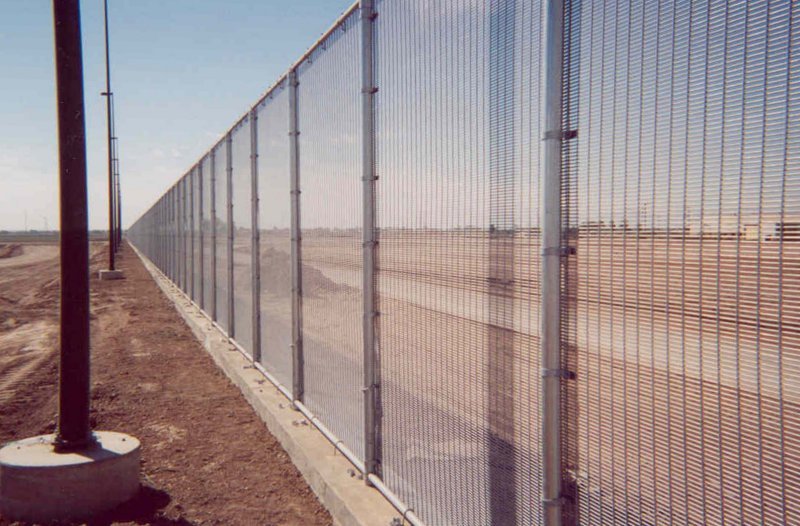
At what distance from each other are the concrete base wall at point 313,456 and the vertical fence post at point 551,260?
1596mm

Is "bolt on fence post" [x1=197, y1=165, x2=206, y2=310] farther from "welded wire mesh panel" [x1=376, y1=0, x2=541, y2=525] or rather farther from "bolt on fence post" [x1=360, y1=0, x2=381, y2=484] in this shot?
"welded wire mesh panel" [x1=376, y1=0, x2=541, y2=525]

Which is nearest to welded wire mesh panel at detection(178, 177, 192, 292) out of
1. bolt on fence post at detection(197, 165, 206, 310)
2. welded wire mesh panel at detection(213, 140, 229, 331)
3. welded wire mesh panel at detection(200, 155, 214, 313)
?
bolt on fence post at detection(197, 165, 206, 310)

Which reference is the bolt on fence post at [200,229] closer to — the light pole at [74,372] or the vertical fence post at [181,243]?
the vertical fence post at [181,243]

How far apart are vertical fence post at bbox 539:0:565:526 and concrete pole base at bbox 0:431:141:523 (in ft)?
10.9

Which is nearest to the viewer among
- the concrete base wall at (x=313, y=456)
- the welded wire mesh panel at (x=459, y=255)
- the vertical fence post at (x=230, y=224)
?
the welded wire mesh panel at (x=459, y=255)

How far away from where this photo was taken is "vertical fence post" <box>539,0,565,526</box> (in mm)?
2223

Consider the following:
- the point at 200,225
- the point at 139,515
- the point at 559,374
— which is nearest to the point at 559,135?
the point at 559,374

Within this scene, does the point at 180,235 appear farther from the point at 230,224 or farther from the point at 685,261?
the point at 685,261

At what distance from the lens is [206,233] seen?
39.9ft

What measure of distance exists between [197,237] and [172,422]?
24.3 ft

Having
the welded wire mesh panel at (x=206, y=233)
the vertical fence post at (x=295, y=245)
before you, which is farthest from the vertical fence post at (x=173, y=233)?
the vertical fence post at (x=295, y=245)

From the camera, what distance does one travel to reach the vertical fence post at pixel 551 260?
2223 millimetres

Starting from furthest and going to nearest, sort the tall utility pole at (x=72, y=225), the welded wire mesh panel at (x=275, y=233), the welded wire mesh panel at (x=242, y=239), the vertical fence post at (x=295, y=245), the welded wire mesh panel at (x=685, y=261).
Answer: the welded wire mesh panel at (x=242, y=239)
the welded wire mesh panel at (x=275, y=233)
the vertical fence post at (x=295, y=245)
the tall utility pole at (x=72, y=225)
the welded wire mesh panel at (x=685, y=261)

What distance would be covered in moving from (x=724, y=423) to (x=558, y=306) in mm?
665
